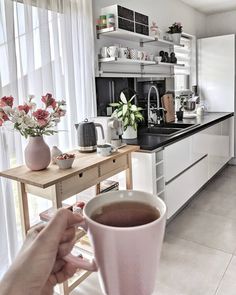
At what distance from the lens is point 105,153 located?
1.88m

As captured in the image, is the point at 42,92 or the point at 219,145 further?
the point at 219,145

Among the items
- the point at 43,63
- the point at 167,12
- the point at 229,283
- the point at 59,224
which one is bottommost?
the point at 229,283

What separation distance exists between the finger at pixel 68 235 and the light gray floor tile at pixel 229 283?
1728 mm

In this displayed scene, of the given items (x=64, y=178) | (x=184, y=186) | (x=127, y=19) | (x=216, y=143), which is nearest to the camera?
(x=64, y=178)

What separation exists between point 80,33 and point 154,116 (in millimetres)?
1250

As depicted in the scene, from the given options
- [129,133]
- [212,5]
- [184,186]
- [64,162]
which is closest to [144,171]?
[129,133]

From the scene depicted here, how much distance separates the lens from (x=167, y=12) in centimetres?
361

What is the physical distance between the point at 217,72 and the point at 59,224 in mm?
4468

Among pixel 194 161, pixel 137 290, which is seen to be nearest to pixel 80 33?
pixel 194 161

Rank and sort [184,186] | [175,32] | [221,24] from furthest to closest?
[221,24], [175,32], [184,186]

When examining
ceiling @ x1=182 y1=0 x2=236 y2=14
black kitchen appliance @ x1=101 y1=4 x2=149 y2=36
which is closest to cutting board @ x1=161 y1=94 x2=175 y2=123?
black kitchen appliance @ x1=101 y1=4 x2=149 y2=36

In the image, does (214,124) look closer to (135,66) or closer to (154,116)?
(154,116)

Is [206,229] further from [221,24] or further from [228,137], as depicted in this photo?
[221,24]

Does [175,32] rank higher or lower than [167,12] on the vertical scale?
lower
